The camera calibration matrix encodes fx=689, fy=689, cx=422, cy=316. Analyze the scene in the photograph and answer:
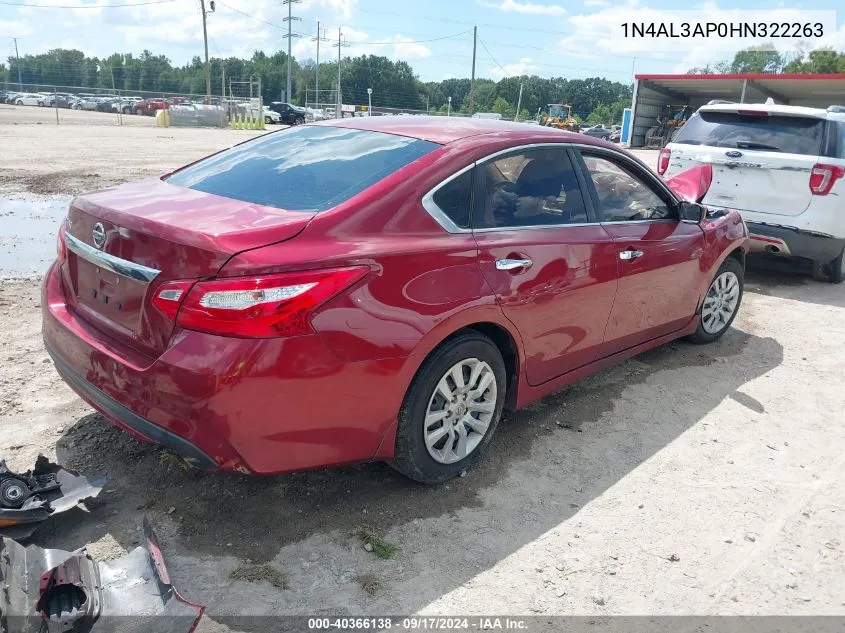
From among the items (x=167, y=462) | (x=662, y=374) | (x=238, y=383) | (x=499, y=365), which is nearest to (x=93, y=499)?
(x=167, y=462)

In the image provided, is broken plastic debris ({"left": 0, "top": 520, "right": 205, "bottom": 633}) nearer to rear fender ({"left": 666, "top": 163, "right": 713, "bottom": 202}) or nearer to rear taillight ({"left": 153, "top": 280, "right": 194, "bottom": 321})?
rear taillight ({"left": 153, "top": 280, "right": 194, "bottom": 321})

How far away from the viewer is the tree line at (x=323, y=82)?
93.9 metres

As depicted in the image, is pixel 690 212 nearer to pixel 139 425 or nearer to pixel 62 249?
pixel 139 425

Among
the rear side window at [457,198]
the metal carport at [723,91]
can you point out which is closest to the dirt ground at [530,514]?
the rear side window at [457,198]

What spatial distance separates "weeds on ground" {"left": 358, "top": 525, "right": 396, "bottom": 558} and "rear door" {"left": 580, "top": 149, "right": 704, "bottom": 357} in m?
1.88

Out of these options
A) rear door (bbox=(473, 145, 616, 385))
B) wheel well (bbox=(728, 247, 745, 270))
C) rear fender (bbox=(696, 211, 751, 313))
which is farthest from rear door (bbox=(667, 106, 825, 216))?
rear door (bbox=(473, 145, 616, 385))

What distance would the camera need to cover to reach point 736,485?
11.6 feet

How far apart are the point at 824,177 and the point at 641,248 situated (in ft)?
11.9

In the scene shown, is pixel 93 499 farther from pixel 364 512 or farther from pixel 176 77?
pixel 176 77

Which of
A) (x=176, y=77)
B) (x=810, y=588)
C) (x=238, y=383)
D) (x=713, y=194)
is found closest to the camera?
(x=238, y=383)

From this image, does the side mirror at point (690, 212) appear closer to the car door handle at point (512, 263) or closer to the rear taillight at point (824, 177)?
the car door handle at point (512, 263)

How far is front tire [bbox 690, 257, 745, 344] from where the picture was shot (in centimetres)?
534

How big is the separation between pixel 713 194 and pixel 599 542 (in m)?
5.40

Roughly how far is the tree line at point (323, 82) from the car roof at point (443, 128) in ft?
288
